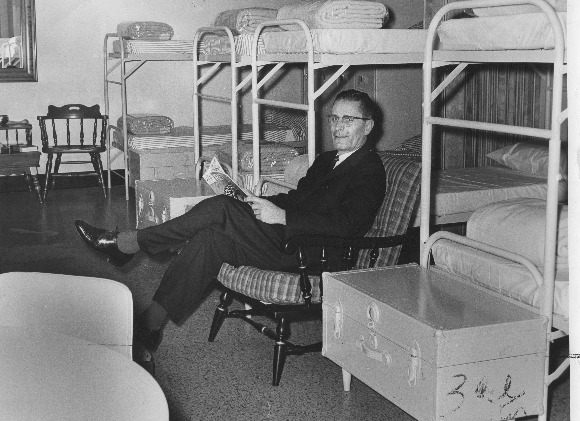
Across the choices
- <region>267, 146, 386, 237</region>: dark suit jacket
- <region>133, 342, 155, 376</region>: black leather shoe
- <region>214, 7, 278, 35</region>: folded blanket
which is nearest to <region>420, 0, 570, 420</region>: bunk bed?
<region>267, 146, 386, 237</region>: dark suit jacket

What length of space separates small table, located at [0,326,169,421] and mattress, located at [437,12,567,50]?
1.84 metres

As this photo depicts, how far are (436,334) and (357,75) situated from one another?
6.07 meters

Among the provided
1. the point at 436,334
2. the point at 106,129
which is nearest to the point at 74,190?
the point at 106,129

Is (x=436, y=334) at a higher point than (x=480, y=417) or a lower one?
higher

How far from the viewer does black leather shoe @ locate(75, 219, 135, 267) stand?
13.6 feet

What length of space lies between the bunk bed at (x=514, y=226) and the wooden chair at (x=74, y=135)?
17.0ft

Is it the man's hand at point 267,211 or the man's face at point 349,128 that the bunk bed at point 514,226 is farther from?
the man's hand at point 267,211

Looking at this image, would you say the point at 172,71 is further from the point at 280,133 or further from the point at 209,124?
the point at 280,133

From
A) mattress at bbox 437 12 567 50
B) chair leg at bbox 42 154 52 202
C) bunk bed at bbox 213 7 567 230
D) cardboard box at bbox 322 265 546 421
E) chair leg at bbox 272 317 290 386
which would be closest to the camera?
cardboard box at bbox 322 265 546 421

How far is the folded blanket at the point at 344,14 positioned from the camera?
4391 millimetres

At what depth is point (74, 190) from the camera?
8469 mm

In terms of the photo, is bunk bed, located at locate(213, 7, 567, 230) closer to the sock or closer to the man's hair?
the man's hair

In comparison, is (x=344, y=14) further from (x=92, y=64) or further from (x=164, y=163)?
(x=92, y=64)

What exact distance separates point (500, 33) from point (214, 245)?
1.48m
